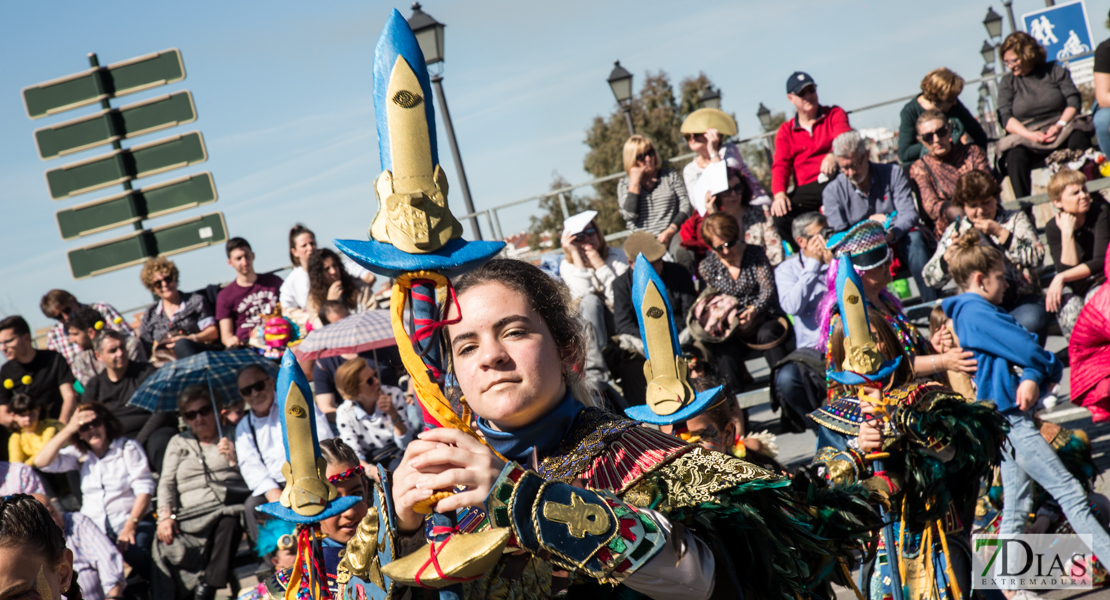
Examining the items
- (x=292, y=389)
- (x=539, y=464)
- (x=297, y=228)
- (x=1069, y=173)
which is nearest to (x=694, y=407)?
(x=539, y=464)

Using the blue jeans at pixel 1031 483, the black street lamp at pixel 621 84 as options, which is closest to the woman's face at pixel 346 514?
the blue jeans at pixel 1031 483

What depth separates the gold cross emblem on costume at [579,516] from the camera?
5.53 feet

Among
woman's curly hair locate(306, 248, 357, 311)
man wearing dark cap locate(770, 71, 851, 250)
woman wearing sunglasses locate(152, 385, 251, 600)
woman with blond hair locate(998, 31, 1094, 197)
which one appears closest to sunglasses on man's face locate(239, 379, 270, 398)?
woman wearing sunglasses locate(152, 385, 251, 600)

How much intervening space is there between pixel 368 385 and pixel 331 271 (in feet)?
5.57

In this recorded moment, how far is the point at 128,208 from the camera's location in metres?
8.54

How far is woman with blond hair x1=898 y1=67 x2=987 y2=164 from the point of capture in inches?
311

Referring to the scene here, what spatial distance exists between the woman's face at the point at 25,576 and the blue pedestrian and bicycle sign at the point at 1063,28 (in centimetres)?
1448

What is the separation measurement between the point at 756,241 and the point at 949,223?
155 centimetres

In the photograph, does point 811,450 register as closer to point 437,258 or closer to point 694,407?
point 694,407

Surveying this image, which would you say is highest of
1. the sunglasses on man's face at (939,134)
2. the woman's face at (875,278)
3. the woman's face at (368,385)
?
the sunglasses on man's face at (939,134)

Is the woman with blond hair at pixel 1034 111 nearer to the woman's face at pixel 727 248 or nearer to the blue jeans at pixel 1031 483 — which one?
the woman's face at pixel 727 248

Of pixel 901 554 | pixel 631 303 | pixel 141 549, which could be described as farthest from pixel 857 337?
pixel 141 549

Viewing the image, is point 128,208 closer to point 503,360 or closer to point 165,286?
point 165,286

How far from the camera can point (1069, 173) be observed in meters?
6.75
